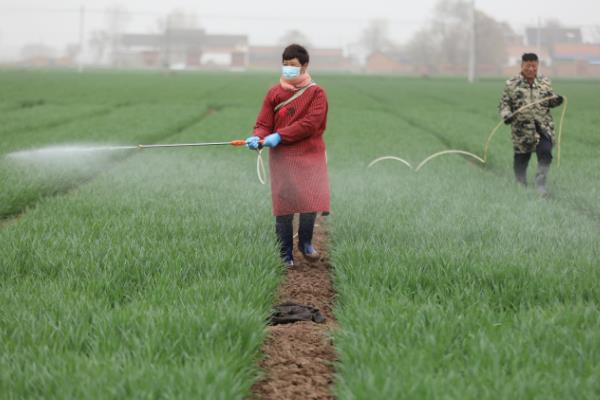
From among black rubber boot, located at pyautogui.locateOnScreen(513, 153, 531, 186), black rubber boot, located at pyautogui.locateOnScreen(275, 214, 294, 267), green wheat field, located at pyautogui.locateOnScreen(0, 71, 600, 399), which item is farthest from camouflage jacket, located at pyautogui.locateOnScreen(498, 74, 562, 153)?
black rubber boot, located at pyautogui.locateOnScreen(275, 214, 294, 267)

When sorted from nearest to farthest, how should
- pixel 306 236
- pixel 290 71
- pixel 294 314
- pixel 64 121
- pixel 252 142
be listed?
pixel 294 314 → pixel 252 142 → pixel 290 71 → pixel 306 236 → pixel 64 121

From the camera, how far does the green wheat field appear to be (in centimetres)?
285

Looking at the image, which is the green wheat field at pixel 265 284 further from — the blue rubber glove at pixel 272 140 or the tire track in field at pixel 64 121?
the tire track in field at pixel 64 121

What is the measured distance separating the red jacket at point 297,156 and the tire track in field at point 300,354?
26.7 inches

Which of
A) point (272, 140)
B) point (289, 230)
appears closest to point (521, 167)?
point (289, 230)

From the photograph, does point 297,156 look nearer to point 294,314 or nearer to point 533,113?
point 294,314

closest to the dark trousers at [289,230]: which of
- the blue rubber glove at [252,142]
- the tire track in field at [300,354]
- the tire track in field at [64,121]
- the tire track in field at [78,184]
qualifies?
the tire track in field at [300,354]

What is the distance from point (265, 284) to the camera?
4.16 m

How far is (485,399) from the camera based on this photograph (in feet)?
8.68

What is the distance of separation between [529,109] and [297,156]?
437 cm

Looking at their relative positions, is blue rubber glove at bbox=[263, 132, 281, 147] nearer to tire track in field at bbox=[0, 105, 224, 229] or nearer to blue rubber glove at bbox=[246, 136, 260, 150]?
blue rubber glove at bbox=[246, 136, 260, 150]

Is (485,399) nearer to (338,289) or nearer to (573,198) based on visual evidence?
(338,289)

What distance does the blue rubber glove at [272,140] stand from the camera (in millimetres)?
4969

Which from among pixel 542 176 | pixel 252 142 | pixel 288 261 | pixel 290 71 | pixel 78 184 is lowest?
pixel 288 261
